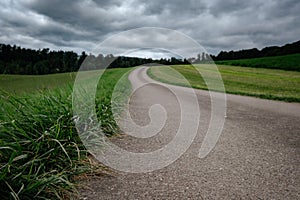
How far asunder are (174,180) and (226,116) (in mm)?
3685

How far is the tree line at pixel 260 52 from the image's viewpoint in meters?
51.5

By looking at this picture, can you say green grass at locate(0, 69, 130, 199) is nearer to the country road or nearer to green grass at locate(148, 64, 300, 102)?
the country road

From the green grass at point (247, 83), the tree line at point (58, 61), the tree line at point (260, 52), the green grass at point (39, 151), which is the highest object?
the tree line at point (260, 52)

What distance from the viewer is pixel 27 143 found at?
7.56ft

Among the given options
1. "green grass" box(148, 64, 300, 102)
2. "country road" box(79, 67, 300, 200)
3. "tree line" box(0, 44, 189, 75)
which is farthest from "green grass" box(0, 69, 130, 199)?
"green grass" box(148, 64, 300, 102)

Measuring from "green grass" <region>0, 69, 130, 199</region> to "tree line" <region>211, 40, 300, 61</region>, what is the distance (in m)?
52.0

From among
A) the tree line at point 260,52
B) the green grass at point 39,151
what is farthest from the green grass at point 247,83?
the tree line at point 260,52

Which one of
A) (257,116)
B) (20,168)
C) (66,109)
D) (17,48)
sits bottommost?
(257,116)

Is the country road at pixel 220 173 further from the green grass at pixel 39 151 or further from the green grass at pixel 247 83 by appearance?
the green grass at pixel 247 83

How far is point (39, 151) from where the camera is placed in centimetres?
224

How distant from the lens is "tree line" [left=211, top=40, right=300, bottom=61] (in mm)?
51531

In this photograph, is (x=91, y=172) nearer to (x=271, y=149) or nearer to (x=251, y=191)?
(x=251, y=191)

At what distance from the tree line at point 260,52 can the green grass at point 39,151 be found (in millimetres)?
51974

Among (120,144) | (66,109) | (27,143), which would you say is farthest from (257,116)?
(27,143)
